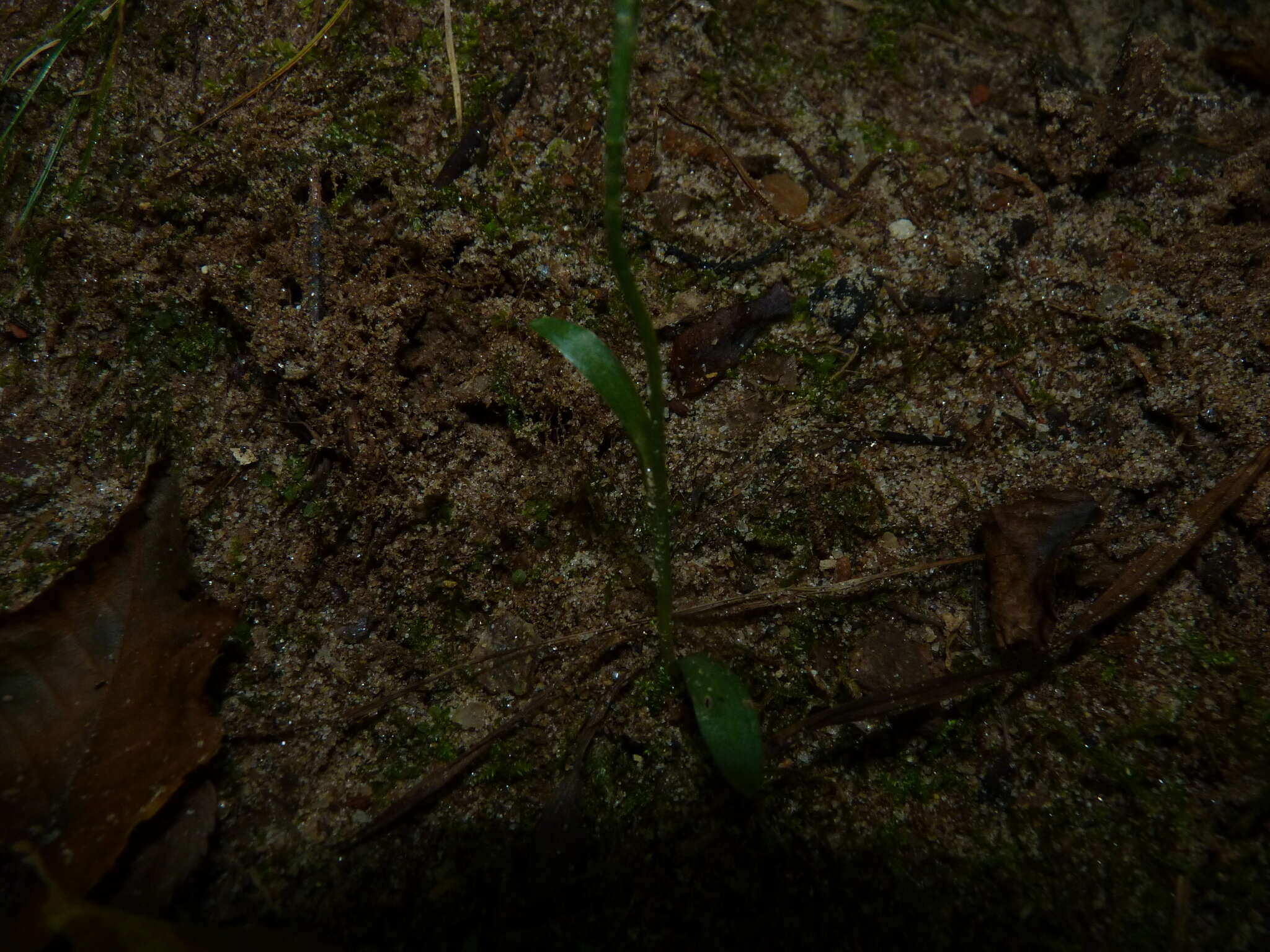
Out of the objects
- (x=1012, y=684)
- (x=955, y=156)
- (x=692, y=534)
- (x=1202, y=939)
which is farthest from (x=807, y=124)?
(x=1202, y=939)

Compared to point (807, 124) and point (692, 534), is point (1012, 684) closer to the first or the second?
point (692, 534)

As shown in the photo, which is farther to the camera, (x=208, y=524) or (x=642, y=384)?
(x=642, y=384)

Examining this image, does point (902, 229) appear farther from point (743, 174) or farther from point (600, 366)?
point (600, 366)

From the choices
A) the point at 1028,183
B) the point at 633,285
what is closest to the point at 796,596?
the point at 633,285

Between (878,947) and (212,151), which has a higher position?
(212,151)

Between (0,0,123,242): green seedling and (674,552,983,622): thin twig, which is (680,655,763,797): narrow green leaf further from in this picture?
(0,0,123,242): green seedling

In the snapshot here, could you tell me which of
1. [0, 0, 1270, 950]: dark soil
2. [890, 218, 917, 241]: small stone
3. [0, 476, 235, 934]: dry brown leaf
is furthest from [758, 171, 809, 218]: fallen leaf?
[0, 476, 235, 934]: dry brown leaf
